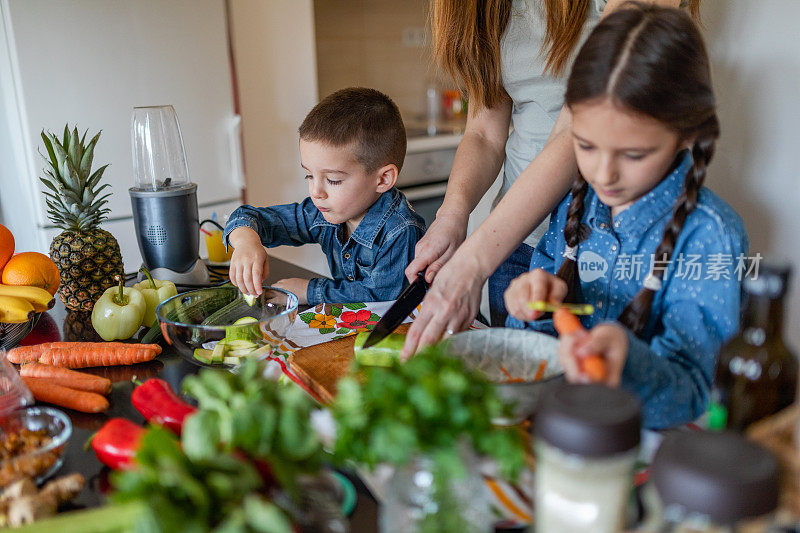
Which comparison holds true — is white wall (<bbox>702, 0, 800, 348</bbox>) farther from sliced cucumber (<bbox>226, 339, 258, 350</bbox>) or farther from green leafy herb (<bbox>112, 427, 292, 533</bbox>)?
green leafy herb (<bbox>112, 427, 292, 533</bbox>)

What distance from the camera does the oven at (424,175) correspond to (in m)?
3.61

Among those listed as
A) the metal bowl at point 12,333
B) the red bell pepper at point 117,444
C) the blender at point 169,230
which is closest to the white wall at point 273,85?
the blender at point 169,230

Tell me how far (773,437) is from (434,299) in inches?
23.0

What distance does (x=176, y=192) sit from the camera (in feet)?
5.12

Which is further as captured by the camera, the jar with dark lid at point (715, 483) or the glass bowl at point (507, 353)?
the glass bowl at point (507, 353)

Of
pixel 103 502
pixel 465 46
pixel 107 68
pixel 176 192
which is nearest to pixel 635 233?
pixel 465 46

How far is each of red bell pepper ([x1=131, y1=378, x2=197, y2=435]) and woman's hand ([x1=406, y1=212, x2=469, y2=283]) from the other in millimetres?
544

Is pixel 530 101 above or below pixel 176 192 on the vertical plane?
above

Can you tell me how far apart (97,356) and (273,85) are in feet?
7.54

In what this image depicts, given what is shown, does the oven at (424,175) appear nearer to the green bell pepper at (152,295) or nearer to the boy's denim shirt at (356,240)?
the boy's denim shirt at (356,240)

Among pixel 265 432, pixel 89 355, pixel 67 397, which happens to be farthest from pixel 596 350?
pixel 89 355

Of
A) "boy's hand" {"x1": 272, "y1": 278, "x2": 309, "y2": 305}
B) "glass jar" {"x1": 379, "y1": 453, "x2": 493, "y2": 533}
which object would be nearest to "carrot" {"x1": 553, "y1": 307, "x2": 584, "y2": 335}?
"glass jar" {"x1": 379, "y1": 453, "x2": 493, "y2": 533}

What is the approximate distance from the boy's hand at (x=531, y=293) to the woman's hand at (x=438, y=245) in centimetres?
29

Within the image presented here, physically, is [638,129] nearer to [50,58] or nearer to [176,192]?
[176,192]
